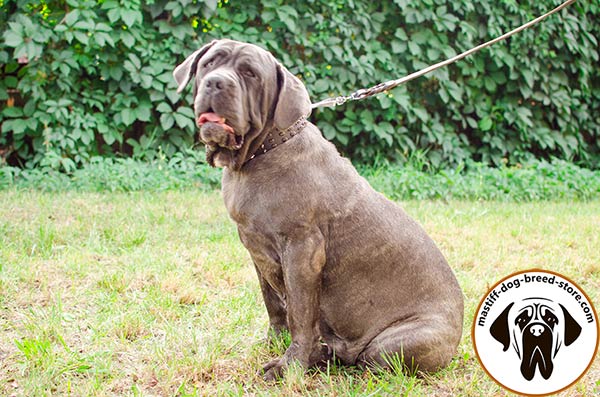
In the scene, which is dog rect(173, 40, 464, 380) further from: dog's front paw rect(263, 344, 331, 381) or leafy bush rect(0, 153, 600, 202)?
leafy bush rect(0, 153, 600, 202)

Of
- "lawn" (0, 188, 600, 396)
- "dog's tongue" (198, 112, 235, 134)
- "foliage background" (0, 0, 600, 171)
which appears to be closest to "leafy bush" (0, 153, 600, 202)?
"foliage background" (0, 0, 600, 171)

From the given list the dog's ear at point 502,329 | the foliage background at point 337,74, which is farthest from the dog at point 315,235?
the foliage background at point 337,74

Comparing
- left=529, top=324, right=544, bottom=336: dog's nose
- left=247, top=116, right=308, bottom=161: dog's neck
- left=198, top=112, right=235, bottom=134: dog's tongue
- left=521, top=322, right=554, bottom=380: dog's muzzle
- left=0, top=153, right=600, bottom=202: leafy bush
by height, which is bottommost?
left=0, top=153, right=600, bottom=202: leafy bush

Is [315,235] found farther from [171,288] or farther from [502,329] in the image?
[171,288]

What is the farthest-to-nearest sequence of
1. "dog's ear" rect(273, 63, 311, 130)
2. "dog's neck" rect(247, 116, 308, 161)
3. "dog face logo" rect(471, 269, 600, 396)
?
"dog's neck" rect(247, 116, 308, 161), "dog's ear" rect(273, 63, 311, 130), "dog face logo" rect(471, 269, 600, 396)

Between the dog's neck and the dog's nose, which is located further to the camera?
the dog's neck

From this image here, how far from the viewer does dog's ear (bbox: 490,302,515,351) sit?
7.89 feet

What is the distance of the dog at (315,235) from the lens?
8.93ft

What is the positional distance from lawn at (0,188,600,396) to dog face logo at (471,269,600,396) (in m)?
0.37

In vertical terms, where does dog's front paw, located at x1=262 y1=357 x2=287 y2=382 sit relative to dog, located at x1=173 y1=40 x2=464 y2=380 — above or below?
below

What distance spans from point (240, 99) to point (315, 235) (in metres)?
0.67

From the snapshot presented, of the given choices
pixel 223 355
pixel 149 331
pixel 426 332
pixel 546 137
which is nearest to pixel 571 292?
pixel 426 332

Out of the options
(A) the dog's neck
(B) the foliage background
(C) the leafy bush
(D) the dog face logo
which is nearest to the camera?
(D) the dog face logo

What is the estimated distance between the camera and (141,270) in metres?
4.15
